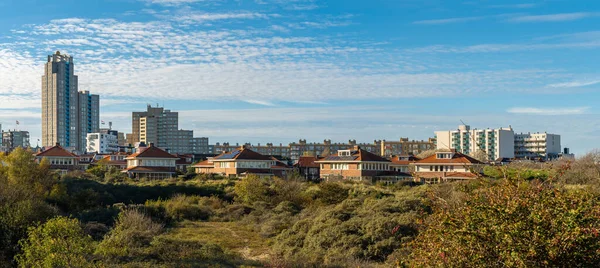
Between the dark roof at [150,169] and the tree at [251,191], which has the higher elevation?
the dark roof at [150,169]

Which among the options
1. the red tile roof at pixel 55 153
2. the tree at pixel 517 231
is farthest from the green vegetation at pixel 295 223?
the red tile roof at pixel 55 153

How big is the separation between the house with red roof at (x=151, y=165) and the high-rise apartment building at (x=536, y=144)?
101388 millimetres

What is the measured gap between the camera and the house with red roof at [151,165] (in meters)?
72.1

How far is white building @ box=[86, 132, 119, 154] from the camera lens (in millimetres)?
164125

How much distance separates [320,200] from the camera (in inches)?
1978

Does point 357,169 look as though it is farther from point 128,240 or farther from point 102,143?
point 102,143

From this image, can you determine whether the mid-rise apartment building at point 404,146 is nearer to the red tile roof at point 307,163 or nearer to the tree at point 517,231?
the red tile roof at point 307,163

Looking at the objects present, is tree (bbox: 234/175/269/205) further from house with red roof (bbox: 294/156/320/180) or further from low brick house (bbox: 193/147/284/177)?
house with red roof (bbox: 294/156/320/180)

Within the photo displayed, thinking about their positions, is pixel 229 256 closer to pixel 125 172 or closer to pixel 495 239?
pixel 495 239

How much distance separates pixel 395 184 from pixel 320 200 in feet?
55.2

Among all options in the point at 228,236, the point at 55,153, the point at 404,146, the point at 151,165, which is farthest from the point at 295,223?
the point at 404,146

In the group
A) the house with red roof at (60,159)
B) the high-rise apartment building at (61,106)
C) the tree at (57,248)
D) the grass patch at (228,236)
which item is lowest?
the grass patch at (228,236)

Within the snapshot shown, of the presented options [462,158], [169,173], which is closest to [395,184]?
[462,158]

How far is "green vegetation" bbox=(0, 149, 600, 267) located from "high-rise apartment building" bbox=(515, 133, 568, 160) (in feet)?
289
